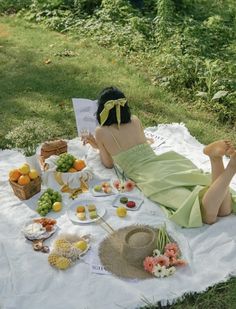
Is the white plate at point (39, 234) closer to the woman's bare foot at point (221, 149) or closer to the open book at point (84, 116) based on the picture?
the woman's bare foot at point (221, 149)

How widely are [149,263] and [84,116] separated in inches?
90.9

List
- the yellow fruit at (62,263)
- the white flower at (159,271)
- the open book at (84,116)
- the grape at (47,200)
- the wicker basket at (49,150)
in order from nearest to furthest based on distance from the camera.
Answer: the white flower at (159,271), the yellow fruit at (62,263), the grape at (47,200), the wicker basket at (49,150), the open book at (84,116)

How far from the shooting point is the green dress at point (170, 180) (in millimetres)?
3924

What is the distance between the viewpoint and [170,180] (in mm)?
4199

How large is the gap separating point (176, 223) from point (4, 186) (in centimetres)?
174

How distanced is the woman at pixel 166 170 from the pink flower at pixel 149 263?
21.8 inches

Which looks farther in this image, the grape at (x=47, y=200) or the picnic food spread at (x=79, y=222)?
the grape at (x=47, y=200)

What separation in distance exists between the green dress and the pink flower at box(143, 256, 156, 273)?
55cm

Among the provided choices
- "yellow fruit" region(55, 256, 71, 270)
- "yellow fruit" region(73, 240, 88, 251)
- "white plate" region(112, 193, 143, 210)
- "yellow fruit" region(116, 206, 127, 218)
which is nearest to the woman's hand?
"white plate" region(112, 193, 143, 210)

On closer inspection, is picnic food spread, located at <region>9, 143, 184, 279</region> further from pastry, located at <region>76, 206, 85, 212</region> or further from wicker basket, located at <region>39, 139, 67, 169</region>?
wicker basket, located at <region>39, 139, 67, 169</region>

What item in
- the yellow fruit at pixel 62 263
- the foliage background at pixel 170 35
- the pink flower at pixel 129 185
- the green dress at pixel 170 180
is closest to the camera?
the yellow fruit at pixel 62 263

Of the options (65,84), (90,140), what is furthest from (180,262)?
(65,84)

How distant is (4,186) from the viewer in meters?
4.62

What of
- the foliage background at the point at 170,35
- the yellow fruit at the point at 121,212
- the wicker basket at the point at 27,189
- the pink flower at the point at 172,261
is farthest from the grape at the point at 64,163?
the foliage background at the point at 170,35
